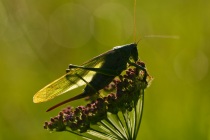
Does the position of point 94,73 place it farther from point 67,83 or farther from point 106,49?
point 106,49

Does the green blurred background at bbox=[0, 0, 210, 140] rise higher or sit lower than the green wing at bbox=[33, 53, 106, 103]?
higher

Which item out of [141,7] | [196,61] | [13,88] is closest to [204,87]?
[196,61]

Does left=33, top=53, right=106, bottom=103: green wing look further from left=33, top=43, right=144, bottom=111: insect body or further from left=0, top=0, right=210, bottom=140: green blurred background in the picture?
left=0, top=0, right=210, bottom=140: green blurred background

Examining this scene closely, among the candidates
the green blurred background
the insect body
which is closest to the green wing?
the insect body

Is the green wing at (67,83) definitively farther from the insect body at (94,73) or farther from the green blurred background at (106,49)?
the green blurred background at (106,49)

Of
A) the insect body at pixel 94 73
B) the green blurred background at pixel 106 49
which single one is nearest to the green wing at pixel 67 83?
the insect body at pixel 94 73

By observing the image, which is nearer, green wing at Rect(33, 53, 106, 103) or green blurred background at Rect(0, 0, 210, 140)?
green wing at Rect(33, 53, 106, 103)

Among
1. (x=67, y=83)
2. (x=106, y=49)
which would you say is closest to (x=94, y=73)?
(x=67, y=83)
